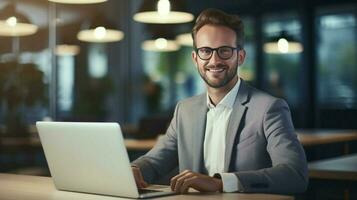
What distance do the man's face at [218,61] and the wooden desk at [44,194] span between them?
799mm

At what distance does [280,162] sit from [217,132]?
0.42 m

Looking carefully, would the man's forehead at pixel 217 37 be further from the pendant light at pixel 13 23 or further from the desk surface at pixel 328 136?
the pendant light at pixel 13 23

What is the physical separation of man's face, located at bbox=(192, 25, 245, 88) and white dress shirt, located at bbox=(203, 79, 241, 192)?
0.08m

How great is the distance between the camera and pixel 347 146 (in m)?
5.88

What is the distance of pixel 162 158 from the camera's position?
2.55 metres

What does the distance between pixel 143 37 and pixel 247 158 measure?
15.1 feet

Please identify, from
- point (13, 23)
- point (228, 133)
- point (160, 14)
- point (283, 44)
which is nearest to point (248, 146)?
point (228, 133)

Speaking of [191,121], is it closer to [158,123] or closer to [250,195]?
[250,195]

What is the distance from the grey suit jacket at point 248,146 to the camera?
6.77 ft

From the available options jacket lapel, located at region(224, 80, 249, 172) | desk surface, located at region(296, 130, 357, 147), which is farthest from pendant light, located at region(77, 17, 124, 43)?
jacket lapel, located at region(224, 80, 249, 172)

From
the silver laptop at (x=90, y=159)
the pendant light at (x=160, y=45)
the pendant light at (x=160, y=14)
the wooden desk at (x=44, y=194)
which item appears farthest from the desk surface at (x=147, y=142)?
the silver laptop at (x=90, y=159)

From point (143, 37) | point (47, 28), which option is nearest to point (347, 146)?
point (143, 37)

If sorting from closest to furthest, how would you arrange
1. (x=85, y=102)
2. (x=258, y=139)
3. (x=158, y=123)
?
1. (x=258, y=139)
2. (x=85, y=102)
3. (x=158, y=123)

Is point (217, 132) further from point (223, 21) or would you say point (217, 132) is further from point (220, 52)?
point (223, 21)
